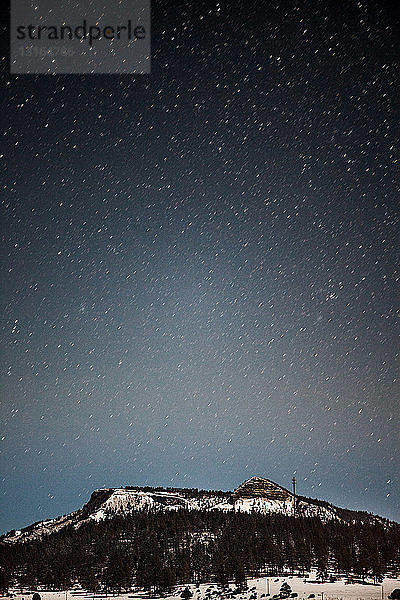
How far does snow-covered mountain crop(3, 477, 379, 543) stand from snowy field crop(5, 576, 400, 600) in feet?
37.1

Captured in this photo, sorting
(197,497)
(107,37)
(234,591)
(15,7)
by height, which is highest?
(15,7)

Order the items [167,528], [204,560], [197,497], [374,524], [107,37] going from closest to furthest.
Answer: [107,37] < [204,560] < [167,528] < [374,524] < [197,497]

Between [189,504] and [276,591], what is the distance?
16.9 meters

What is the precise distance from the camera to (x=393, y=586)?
901 inches

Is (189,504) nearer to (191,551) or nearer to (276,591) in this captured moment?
(191,551)

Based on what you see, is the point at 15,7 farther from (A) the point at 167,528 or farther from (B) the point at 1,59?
(A) the point at 167,528

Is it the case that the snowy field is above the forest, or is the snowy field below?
below

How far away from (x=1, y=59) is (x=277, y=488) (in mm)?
34896

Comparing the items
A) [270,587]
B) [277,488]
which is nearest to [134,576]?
[270,587]

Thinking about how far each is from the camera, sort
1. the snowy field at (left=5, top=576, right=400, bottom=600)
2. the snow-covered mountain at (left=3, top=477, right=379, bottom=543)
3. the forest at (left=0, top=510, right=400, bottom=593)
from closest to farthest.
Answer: the snowy field at (left=5, top=576, right=400, bottom=600), the forest at (left=0, top=510, right=400, bottom=593), the snow-covered mountain at (left=3, top=477, right=379, bottom=543)

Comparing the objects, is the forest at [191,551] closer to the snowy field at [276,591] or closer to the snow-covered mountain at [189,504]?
the snowy field at [276,591]

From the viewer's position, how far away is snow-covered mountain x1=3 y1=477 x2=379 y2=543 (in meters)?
38.2

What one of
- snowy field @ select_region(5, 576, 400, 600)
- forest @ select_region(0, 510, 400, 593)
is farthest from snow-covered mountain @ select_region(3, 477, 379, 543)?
snowy field @ select_region(5, 576, 400, 600)

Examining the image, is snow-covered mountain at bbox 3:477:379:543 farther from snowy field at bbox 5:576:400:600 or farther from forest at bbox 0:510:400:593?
snowy field at bbox 5:576:400:600
